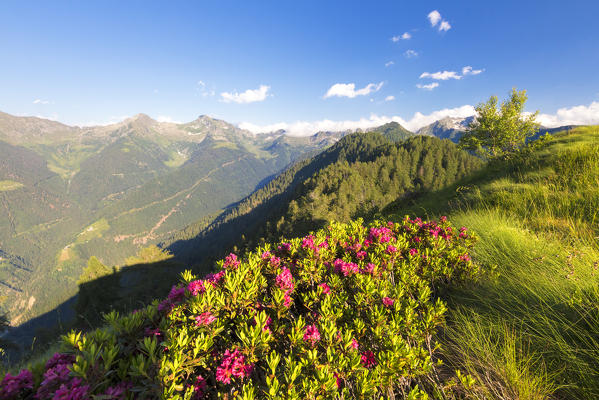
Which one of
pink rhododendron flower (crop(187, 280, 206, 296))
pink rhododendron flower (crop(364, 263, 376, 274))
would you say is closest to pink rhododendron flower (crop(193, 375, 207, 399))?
pink rhododendron flower (crop(187, 280, 206, 296))

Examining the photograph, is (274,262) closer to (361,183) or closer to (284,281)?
(284,281)

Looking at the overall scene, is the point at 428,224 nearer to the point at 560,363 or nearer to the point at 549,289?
the point at 549,289

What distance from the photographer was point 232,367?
2.43 metres

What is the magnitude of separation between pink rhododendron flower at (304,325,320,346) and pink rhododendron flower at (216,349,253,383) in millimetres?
682

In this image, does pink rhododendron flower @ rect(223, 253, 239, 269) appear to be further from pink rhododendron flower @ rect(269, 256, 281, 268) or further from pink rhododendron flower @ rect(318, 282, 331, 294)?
pink rhododendron flower @ rect(318, 282, 331, 294)

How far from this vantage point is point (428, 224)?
18.9 feet

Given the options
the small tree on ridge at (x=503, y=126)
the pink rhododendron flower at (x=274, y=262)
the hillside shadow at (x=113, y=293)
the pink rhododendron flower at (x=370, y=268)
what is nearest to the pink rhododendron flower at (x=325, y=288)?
the pink rhododendron flower at (x=370, y=268)

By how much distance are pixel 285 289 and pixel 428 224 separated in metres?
4.26

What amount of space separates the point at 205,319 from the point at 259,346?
2.47 ft

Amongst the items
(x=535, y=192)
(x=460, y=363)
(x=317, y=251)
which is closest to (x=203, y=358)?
(x=317, y=251)

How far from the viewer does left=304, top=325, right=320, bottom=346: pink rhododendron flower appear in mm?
2602

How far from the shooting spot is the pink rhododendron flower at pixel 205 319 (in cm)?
271

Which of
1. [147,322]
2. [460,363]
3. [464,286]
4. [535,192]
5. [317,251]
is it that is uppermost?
[535,192]

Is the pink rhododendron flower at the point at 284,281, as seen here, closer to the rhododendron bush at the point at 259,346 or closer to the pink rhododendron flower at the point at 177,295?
the rhododendron bush at the point at 259,346
